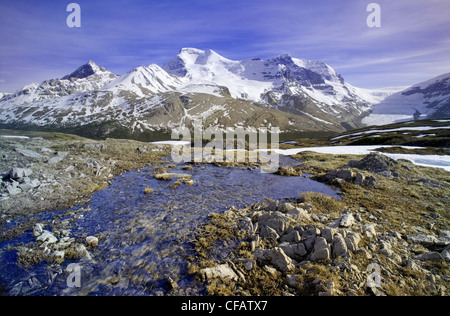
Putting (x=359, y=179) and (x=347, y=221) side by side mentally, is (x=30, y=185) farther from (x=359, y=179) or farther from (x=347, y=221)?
(x=359, y=179)

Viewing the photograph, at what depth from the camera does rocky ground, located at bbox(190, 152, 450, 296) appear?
9484mm

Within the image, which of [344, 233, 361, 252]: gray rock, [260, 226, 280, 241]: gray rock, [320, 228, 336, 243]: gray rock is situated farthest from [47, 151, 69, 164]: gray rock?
[344, 233, 361, 252]: gray rock

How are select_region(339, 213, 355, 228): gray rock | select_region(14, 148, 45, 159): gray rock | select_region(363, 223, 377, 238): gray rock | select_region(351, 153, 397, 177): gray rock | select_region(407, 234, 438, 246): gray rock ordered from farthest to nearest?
select_region(351, 153, 397, 177): gray rock → select_region(14, 148, 45, 159): gray rock → select_region(339, 213, 355, 228): gray rock → select_region(363, 223, 377, 238): gray rock → select_region(407, 234, 438, 246): gray rock

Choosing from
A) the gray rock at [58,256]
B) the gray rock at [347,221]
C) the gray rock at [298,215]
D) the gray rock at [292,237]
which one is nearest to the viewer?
the gray rock at [58,256]

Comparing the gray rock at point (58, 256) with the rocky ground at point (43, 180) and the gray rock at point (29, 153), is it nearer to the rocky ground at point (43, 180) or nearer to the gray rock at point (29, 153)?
the rocky ground at point (43, 180)

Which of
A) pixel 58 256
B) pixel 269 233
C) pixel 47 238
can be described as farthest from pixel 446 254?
pixel 47 238

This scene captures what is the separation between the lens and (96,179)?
24047 mm

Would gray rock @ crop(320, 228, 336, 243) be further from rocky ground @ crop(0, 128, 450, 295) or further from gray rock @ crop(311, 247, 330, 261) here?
gray rock @ crop(311, 247, 330, 261)

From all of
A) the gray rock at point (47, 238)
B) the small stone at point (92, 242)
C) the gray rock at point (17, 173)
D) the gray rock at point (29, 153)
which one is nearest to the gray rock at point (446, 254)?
the small stone at point (92, 242)

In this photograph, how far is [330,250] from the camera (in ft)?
37.0

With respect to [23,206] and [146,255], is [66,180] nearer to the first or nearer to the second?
[23,206]

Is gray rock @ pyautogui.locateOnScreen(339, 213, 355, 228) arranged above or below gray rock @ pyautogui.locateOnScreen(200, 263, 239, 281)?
above

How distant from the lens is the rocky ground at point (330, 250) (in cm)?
948
